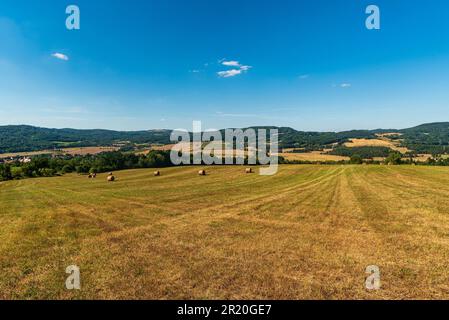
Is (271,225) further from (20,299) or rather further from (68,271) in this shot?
(20,299)
